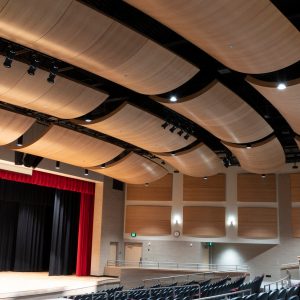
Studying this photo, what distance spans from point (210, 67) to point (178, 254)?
1373cm

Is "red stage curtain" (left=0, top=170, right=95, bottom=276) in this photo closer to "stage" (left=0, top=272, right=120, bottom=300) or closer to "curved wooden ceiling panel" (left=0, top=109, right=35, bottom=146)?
"stage" (left=0, top=272, right=120, bottom=300)

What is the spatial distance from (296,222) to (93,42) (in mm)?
16289

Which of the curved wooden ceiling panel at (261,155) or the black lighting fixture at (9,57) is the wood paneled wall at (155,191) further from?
the black lighting fixture at (9,57)

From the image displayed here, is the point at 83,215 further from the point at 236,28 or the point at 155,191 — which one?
the point at 236,28

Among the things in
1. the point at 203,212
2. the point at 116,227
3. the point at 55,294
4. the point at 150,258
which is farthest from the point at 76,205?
the point at 55,294

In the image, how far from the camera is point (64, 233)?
22844 millimetres

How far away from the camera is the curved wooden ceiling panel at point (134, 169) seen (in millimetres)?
18266

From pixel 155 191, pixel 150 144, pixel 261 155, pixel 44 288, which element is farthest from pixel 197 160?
pixel 44 288

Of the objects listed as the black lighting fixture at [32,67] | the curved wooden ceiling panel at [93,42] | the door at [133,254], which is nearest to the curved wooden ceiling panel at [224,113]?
the curved wooden ceiling panel at [93,42]

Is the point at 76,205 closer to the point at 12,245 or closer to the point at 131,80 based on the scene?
the point at 12,245

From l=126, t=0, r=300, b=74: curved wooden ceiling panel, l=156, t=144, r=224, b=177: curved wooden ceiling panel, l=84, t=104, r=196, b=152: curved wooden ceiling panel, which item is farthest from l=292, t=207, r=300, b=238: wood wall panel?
l=126, t=0, r=300, b=74: curved wooden ceiling panel

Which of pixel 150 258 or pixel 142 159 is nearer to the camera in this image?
pixel 142 159

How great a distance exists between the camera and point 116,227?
76.5 ft

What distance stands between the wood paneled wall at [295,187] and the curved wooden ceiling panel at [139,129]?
8.24 m
